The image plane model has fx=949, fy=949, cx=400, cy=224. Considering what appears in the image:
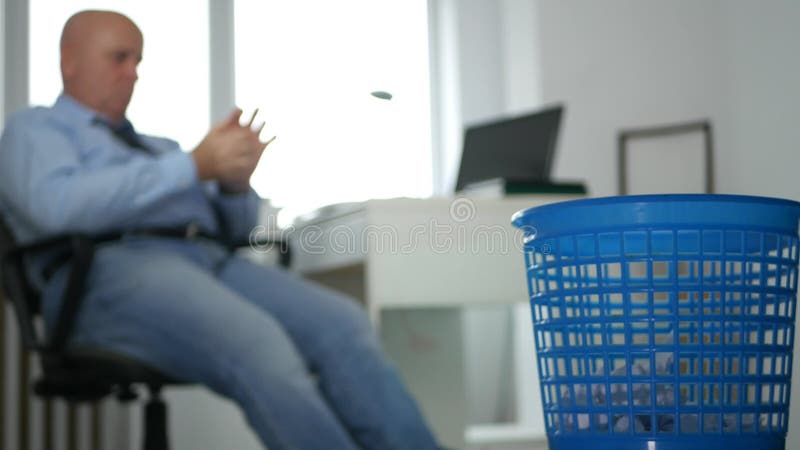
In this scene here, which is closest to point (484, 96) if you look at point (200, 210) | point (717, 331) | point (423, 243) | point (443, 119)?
point (443, 119)

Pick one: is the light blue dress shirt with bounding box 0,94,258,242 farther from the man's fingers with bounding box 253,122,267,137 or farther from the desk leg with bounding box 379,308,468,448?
the desk leg with bounding box 379,308,468,448

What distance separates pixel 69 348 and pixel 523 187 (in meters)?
1.11

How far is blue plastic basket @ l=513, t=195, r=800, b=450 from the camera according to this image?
1.08m

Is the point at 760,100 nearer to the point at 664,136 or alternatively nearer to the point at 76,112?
the point at 664,136

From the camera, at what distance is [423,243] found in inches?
79.6

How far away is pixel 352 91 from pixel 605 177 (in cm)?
85

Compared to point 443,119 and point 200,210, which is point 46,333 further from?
point 443,119

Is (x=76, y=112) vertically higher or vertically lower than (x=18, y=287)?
higher

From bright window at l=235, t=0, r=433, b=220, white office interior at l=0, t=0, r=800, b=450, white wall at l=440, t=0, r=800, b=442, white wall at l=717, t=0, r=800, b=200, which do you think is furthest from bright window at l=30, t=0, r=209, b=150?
white wall at l=717, t=0, r=800, b=200

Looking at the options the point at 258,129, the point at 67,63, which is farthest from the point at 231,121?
the point at 67,63

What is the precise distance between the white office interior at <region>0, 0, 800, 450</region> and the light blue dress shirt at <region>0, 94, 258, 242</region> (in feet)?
3.00

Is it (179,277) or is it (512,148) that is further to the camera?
(512,148)

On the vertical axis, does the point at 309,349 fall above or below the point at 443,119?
below

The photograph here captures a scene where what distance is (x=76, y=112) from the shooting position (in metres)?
1.68
